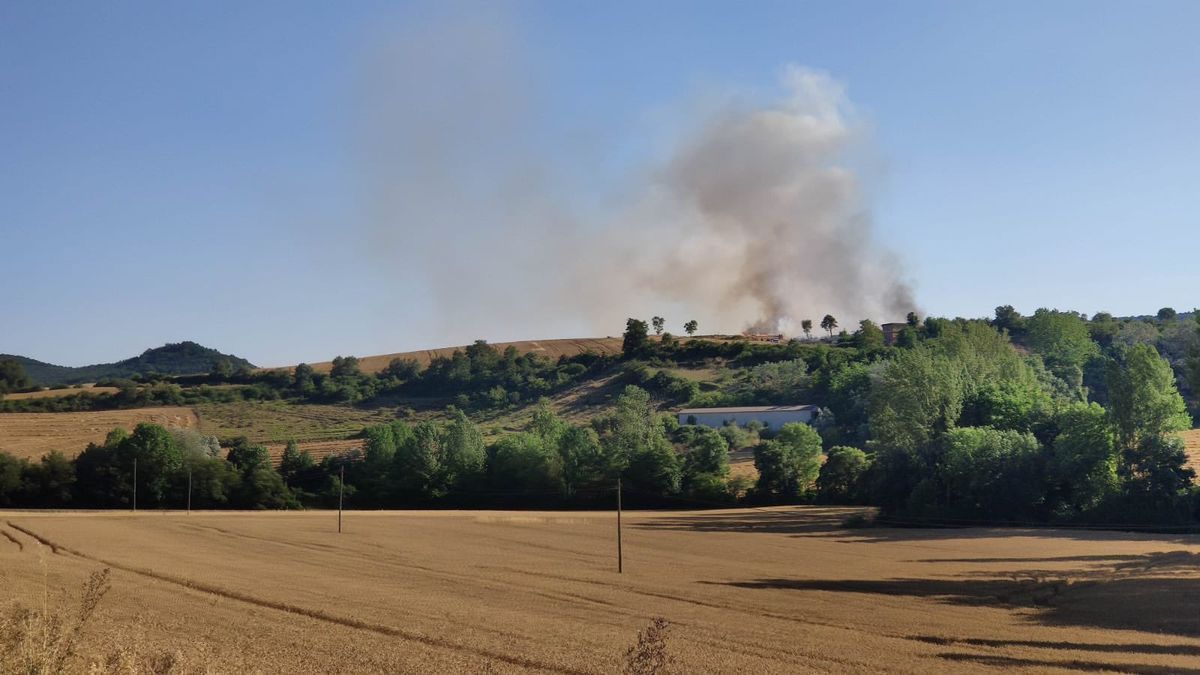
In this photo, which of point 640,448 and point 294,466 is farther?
point 294,466

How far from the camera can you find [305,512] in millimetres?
95125

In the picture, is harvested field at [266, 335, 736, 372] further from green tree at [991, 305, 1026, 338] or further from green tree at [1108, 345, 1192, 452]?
green tree at [1108, 345, 1192, 452]

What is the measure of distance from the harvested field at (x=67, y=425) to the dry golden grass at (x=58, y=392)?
11153 millimetres

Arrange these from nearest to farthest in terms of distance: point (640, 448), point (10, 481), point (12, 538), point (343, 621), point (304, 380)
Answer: point (343, 621)
point (12, 538)
point (10, 481)
point (640, 448)
point (304, 380)

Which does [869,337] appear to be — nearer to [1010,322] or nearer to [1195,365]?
[1010,322]

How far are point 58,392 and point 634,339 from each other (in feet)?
315

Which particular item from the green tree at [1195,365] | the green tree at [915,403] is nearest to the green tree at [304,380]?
the green tree at [915,403]

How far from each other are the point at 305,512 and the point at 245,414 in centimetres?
5397

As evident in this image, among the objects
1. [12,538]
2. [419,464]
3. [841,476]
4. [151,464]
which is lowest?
[12,538]

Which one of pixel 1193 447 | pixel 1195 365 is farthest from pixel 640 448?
pixel 1195 365

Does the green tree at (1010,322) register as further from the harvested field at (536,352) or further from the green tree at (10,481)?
the green tree at (10,481)

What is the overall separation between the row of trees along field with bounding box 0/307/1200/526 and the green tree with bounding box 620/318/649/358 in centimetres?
77

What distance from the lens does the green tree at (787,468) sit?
314 ft

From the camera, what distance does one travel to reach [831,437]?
117 metres
